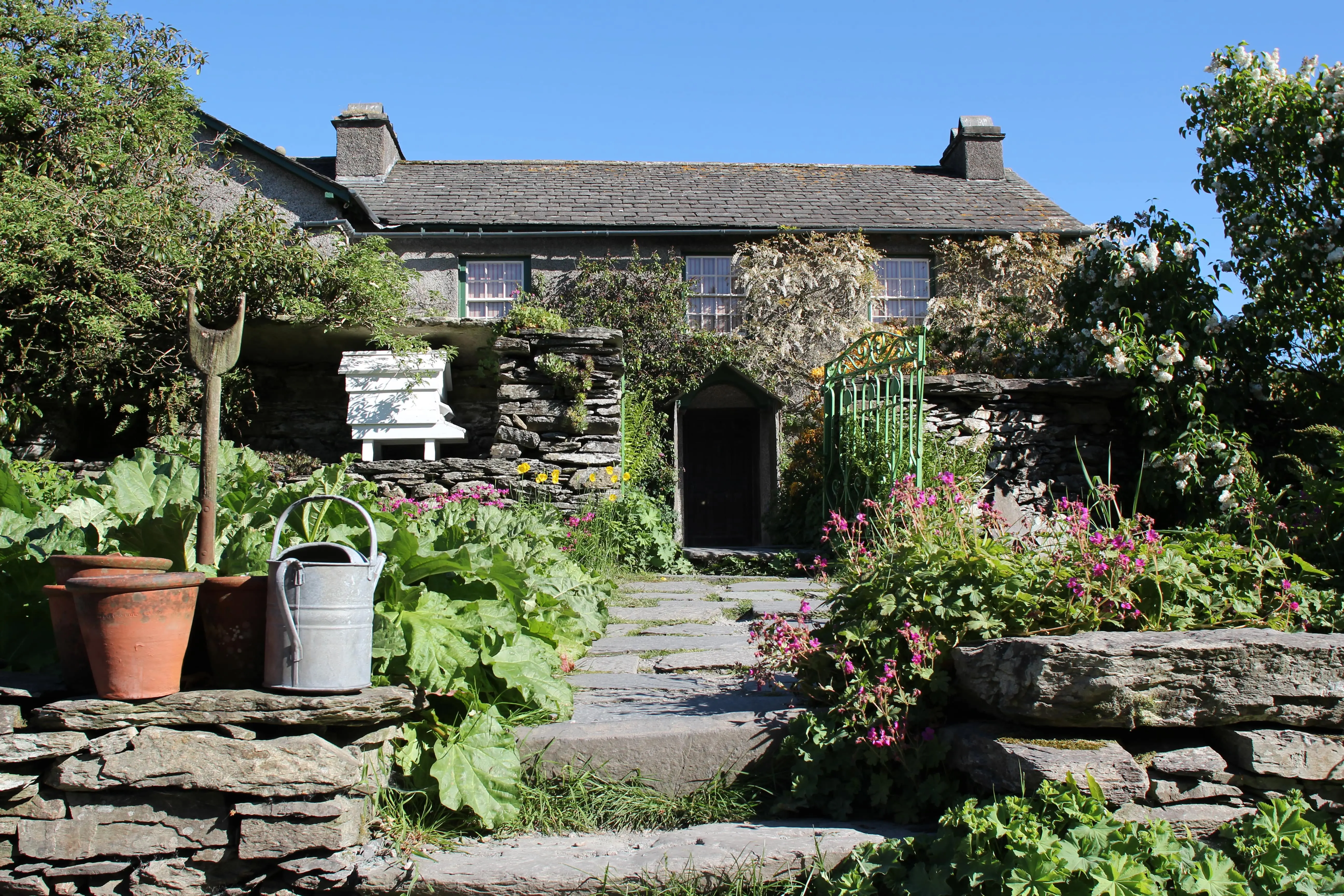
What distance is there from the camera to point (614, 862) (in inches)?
86.0

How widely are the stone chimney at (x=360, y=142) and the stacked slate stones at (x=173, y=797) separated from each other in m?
11.3

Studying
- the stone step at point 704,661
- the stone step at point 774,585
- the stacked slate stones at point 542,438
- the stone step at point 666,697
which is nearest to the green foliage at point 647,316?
the stacked slate stones at point 542,438

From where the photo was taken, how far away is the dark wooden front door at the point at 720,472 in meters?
11.0

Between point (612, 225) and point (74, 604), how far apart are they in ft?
30.3

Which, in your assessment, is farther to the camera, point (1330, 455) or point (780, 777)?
point (1330, 455)

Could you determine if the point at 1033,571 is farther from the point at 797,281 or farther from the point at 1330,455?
the point at 797,281

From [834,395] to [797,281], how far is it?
11.6 ft

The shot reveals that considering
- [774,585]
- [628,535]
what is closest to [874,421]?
[774,585]

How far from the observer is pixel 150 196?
25.2 ft

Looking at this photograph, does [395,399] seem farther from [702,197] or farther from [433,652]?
[702,197]

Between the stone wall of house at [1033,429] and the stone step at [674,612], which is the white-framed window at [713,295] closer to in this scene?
the stone wall of house at [1033,429]

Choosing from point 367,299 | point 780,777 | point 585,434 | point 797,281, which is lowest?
point 780,777

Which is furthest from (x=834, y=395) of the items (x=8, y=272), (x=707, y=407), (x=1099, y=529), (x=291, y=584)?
(x=8, y=272)

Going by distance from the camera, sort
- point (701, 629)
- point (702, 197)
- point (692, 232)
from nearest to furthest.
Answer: point (701, 629) → point (692, 232) → point (702, 197)
